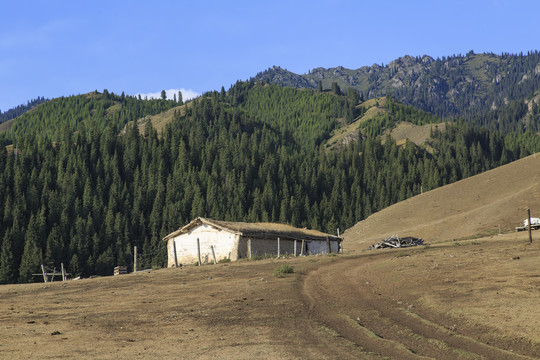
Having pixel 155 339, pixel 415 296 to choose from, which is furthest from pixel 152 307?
pixel 415 296

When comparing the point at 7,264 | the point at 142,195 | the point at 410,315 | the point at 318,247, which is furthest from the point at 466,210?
the point at 142,195

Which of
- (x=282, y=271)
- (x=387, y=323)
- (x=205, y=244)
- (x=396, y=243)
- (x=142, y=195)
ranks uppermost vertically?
(x=142, y=195)

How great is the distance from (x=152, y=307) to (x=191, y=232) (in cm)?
2916

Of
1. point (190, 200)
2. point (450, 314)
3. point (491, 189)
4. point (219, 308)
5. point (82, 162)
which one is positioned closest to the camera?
point (450, 314)

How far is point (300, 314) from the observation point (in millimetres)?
20531

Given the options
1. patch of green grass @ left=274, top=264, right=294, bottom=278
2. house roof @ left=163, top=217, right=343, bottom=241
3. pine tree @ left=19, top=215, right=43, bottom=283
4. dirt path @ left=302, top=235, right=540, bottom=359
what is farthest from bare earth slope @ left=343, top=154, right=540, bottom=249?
pine tree @ left=19, top=215, right=43, bottom=283

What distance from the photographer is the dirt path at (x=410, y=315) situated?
15406mm

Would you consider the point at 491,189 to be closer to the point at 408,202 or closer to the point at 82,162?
the point at 408,202

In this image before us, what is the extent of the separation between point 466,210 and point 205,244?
55.3 metres

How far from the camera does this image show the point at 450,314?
1966 cm

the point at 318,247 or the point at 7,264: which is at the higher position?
the point at 7,264

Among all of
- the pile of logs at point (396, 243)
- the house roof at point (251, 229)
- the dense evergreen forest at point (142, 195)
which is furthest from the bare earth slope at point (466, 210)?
the dense evergreen forest at point (142, 195)

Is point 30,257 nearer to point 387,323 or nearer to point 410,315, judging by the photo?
point 410,315

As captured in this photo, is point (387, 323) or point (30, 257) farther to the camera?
point (30, 257)
